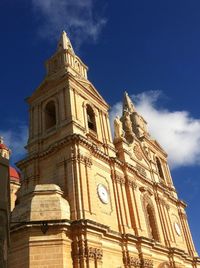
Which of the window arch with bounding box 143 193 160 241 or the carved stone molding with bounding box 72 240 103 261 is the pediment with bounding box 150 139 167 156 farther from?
the carved stone molding with bounding box 72 240 103 261

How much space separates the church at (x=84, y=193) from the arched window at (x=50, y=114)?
0.24ft

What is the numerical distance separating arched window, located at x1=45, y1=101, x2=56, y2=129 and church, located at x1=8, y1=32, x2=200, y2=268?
0.07 m

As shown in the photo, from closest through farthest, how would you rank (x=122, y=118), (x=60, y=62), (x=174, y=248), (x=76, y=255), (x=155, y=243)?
1. (x=76, y=255)
2. (x=155, y=243)
3. (x=174, y=248)
4. (x=60, y=62)
5. (x=122, y=118)

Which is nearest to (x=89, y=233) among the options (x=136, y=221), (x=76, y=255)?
(x=76, y=255)

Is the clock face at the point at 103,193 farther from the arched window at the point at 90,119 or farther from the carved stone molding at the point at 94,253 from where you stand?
the arched window at the point at 90,119

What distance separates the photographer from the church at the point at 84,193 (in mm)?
15359

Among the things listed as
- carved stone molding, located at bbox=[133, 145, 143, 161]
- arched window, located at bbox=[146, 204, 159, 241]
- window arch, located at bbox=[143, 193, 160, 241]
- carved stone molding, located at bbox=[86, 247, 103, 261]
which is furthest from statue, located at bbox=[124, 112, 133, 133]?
carved stone molding, located at bbox=[86, 247, 103, 261]

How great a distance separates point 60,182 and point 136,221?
5890 mm

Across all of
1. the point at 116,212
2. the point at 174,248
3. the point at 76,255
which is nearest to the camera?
the point at 76,255

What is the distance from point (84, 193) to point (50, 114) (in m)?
8.67

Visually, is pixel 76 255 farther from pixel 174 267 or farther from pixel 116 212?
pixel 174 267

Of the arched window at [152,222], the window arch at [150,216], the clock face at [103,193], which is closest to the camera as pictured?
the clock face at [103,193]

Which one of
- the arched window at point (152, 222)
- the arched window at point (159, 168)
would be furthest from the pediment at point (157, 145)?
the arched window at point (152, 222)

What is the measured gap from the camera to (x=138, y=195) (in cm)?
2266
